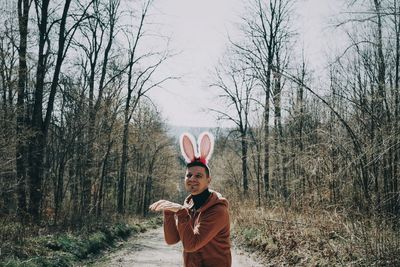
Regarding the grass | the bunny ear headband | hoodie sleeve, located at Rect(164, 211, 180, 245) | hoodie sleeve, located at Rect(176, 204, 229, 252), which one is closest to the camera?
hoodie sleeve, located at Rect(176, 204, 229, 252)

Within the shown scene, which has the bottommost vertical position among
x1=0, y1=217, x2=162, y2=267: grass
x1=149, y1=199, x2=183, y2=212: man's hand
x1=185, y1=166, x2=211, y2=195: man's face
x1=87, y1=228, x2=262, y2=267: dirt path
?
x1=87, y1=228, x2=262, y2=267: dirt path

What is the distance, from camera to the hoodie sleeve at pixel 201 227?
8.68 feet

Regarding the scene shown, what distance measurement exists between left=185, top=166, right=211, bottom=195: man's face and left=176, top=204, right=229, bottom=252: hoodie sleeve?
219 mm

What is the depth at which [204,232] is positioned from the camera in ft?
8.77

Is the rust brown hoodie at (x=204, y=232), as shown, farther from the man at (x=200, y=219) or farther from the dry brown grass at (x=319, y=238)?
the dry brown grass at (x=319, y=238)

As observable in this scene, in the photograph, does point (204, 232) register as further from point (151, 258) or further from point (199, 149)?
point (151, 258)

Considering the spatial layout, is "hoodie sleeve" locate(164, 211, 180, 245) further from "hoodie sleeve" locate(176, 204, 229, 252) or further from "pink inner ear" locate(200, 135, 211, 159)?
"pink inner ear" locate(200, 135, 211, 159)

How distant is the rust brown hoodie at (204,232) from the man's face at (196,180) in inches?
4.4

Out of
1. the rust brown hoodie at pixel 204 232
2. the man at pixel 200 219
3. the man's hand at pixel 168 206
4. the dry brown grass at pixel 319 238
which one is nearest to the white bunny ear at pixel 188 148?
the man at pixel 200 219

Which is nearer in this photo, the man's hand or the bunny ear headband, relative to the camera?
the man's hand

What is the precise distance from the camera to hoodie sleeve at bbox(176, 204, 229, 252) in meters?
2.64

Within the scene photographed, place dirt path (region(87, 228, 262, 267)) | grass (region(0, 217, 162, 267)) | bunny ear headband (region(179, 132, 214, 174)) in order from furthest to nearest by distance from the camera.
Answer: dirt path (region(87, 228, 262, 267)), grass (region(0, 217, 162, 267)), bunny ear headband (region(179, 132, 214, 174))

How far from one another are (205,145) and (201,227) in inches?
29.2

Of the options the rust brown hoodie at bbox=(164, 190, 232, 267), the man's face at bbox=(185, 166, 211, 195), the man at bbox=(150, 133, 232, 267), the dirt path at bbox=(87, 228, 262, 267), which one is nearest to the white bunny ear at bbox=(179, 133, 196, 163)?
the man at bbox=(150, 133, 232, 267)
